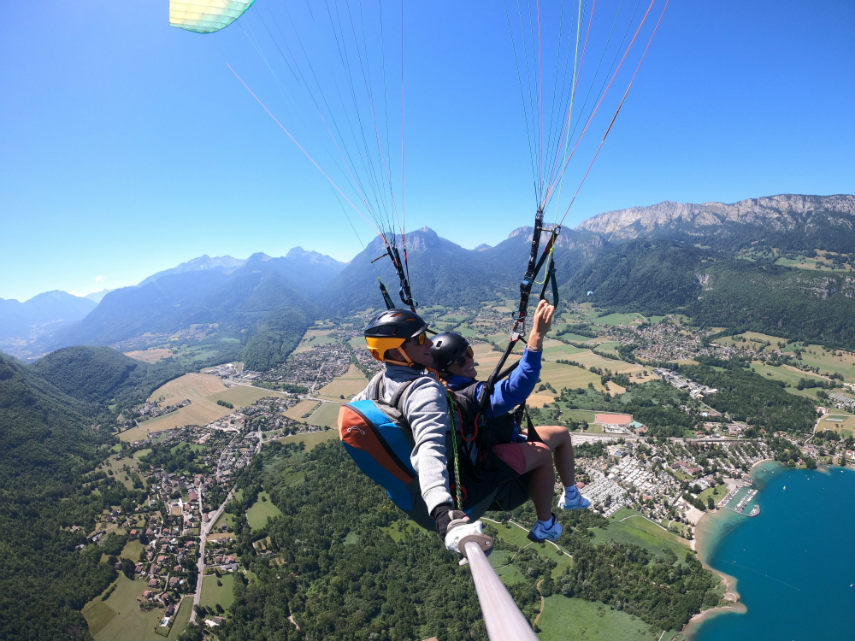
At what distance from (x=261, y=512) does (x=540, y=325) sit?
37.4 metres

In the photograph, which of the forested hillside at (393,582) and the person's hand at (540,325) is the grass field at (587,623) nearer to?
the forested hillside at (393,582)

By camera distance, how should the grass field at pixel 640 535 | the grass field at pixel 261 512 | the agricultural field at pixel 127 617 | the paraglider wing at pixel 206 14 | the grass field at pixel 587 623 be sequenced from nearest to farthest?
the paraglider wing at pixel 206 14 < the grass field at pixel 587 623 < the agricultural field at pixel 127 617 < the grass field at pixel 640 535 < the grass field at pixel 261 512

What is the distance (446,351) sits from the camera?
3533 millimetres

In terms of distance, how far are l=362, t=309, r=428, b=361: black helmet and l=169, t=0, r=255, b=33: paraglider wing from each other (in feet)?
17.3

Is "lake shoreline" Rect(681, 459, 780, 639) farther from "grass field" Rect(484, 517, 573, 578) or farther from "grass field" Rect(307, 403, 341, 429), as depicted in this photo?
"grass field" Rect(307, 403, 341, 429)

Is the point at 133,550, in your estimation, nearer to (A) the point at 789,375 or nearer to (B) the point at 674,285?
(A) the point at 789,375

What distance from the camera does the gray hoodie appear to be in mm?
1962

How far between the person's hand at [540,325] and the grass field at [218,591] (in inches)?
1205

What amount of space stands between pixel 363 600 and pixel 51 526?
31.4 meters

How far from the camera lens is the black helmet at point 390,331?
3135mm

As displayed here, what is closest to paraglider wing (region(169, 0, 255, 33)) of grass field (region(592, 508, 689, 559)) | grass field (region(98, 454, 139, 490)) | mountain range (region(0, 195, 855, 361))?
grass field (region(592, 508, 689, 559))

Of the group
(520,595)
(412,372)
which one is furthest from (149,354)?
(412,372)

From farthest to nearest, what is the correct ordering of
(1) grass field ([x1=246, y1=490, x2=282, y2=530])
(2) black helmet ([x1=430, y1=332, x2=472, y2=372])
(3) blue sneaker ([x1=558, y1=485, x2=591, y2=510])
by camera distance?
1. (1) grass field ([x1=246, y1=490, x2=282, y2=530])
2. (3) blue sneaker ([x1=558, y1=485, x2=591, y2=510])
3. (2) black helmet ([x1=430, y1=332, x2=472, y2=372])

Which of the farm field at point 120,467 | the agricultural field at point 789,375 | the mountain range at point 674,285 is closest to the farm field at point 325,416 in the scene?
the farm field at point 120,467
